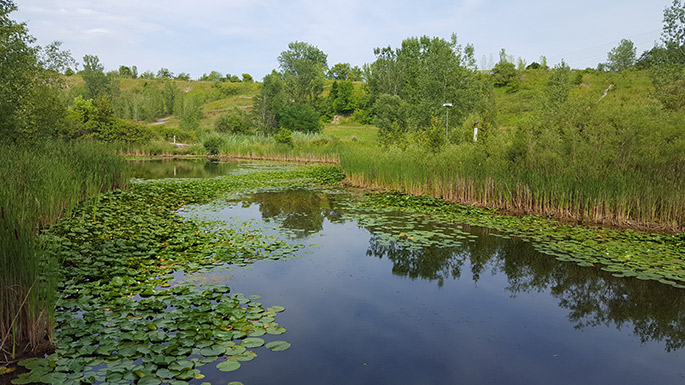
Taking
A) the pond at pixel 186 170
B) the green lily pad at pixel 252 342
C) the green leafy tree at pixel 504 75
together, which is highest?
the green leafy tree at pixel 504 75

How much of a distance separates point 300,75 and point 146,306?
64516 mm

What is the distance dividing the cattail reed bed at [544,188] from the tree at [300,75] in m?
50.9

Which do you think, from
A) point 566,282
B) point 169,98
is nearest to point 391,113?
point 566,282

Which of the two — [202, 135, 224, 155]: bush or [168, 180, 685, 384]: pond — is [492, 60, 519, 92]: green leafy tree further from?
[168, 180, 685, 384]: pond

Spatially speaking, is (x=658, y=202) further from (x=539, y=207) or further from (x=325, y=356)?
(x=325, y=356)

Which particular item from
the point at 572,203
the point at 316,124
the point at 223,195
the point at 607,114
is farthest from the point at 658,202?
the point at 316,124

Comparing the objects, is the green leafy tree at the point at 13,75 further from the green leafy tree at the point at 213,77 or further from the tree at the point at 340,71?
the green leafy tree at the point at 213,77

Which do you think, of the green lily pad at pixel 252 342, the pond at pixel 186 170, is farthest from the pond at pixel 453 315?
the pond at pixel 186 170

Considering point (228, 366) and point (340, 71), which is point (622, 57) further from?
point (228, 366)

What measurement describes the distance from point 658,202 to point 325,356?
9161mm

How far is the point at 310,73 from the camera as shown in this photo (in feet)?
217

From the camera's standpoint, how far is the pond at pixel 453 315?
3641 millimetres

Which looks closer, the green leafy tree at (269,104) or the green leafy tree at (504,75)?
A: the green leafy tree at (269,104)

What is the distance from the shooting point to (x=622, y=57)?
71.4 m
